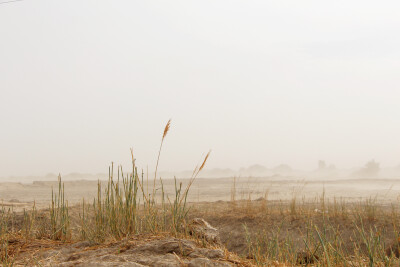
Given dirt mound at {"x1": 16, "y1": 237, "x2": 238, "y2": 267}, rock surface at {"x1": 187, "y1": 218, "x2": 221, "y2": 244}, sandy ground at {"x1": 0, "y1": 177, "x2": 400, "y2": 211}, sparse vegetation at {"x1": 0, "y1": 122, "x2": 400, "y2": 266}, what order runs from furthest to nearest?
1. sandy ground at {"x1": 0, "y1": 177, "x2": 400, "y2": 211}
2. rock surface at {"x1": 187, "y1": 218, "x2": 221, "y2": 244}
3. sparse vegetation at {"x1": 0, "y1": 122, "x2": 400, "y2": 266}
4. dirt mound at {"x1": 16, "y1": 237, "x2": 238, "y2": 267}

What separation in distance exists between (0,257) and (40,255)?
45 cm

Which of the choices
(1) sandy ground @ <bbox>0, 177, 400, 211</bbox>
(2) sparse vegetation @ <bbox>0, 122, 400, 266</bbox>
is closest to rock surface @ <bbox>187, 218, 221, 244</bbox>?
(2) sparse vegetation @ <bbox>0, 122, 400, 266</bbox>

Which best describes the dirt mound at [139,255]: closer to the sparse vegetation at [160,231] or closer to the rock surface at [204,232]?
the sparse vegetation at [160,231]

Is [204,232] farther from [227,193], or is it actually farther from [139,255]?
[227,193]

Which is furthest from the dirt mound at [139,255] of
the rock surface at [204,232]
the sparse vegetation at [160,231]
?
the rock surface at [204,232]

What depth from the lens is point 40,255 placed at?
3.28m

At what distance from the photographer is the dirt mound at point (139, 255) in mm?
2719

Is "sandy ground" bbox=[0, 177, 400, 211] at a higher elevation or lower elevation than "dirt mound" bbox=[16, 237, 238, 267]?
lower

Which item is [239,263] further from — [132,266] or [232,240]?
[232,240]

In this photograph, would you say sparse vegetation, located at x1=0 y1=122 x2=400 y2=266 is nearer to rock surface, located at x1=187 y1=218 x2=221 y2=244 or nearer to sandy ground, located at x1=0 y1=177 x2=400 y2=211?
rock surface, located at x1=187 y1=218 x2=221 y2=244

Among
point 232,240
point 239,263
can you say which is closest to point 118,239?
point 239,263

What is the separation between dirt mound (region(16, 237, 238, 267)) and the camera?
8.92ft

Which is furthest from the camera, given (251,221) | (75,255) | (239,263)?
(251,221)

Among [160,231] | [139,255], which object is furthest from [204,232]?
[139,255]
